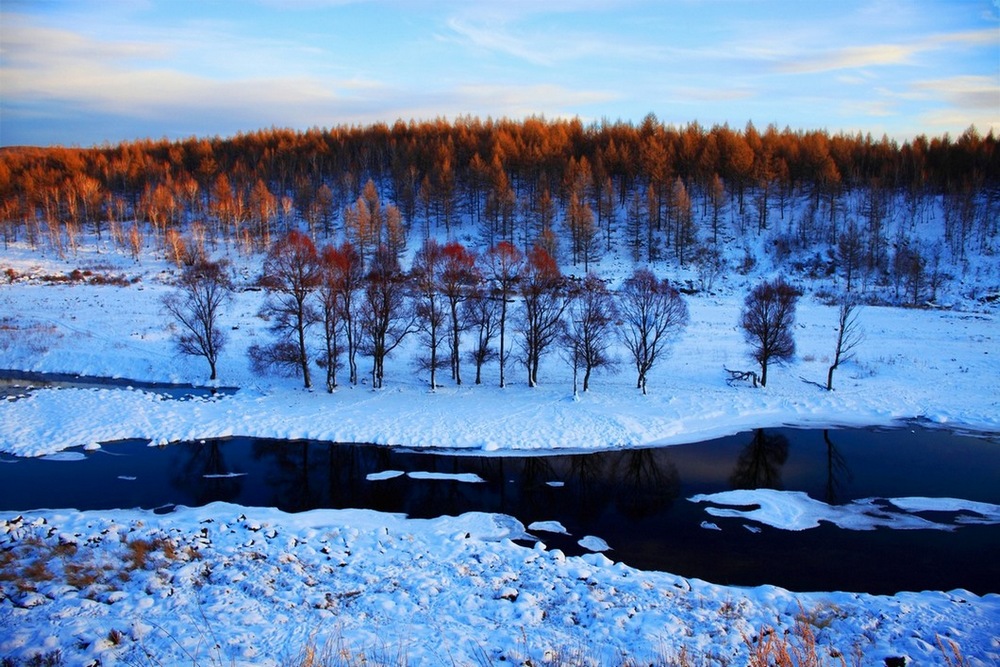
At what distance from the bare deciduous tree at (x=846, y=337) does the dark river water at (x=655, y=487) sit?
5.94 meters

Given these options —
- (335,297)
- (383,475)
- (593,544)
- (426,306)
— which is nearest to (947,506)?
(593,544)

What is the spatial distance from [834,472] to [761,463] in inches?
98.2

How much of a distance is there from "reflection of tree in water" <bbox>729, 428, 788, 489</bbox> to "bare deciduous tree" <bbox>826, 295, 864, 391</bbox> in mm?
8058

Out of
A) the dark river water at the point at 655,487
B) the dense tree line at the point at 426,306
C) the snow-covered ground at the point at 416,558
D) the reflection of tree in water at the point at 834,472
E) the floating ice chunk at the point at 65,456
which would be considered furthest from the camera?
the dense tree line at the point at 426,306

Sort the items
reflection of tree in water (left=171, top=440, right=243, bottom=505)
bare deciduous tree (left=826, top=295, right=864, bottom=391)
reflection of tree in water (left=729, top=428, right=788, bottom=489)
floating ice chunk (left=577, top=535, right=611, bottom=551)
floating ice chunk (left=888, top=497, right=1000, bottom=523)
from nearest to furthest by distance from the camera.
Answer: floating ice chunk (left=577, top=535, right=611, bottom=551) → floating ice chunk (left=888, top=497, right=1000, bottom=523) → reflection of tree in water (left=171, top=440, right=243, bottom=505) → reflection of tree in water (left=729, top=428, right=788, bottom=489) → bare deciduous tree (left=826, top=295, right=864, bottom=391)

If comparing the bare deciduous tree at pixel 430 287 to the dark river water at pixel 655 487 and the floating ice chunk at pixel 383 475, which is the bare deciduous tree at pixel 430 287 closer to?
the dark river water at pixel 655 487

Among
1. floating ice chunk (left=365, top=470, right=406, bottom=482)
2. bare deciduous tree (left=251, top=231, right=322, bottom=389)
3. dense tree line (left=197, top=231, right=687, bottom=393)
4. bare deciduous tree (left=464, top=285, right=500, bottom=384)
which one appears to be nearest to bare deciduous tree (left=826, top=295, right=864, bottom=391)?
dense tree line (left=197, top=231, right=687, bottom=393)

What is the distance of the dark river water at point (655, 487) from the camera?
1526 cm

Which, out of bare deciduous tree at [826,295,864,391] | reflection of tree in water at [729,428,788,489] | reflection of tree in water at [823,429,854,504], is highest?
bare deciduous tree at [826,295,864,391]

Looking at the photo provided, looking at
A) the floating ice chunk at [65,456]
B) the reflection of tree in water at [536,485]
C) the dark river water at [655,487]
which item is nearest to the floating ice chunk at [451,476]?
the dark river water at [655,487]

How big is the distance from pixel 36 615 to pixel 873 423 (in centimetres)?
3049

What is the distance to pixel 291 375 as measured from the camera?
108 ft

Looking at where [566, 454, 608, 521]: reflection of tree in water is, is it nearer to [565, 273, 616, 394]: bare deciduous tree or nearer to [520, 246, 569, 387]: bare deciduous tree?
[565, 273, 616, 394]: bare deciduous tree

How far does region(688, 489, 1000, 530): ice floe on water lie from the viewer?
17.5 metres
